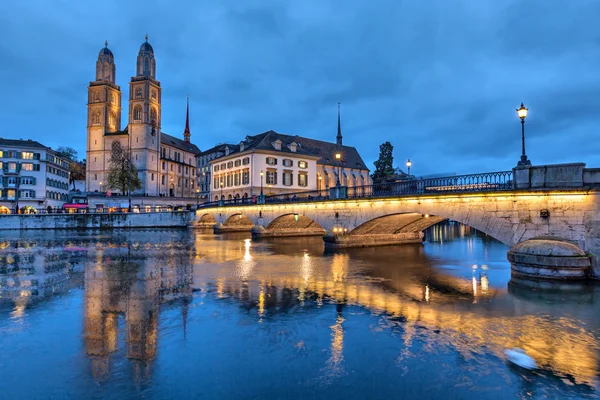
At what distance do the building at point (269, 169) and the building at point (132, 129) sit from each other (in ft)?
87.2

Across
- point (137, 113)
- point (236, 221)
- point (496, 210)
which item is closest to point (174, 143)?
point (137, 113)

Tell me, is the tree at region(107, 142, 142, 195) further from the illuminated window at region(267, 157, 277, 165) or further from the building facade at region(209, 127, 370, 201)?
the illuminated window at region(267, 157, 277, 165)

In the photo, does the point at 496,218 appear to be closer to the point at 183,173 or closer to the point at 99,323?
the point at 99,323

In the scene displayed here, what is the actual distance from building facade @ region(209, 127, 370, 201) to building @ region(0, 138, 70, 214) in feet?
120

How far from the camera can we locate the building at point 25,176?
78.8 metres

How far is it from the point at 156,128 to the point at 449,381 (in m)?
106

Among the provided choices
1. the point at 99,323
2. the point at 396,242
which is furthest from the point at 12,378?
the point at 396,242

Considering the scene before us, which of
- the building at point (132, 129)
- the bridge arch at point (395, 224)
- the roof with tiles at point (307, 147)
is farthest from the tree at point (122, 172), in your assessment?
the bridge arch at point (395, 224)

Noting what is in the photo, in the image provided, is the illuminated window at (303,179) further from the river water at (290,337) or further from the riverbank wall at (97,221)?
the river water at (290,337)

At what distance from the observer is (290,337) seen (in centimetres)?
917

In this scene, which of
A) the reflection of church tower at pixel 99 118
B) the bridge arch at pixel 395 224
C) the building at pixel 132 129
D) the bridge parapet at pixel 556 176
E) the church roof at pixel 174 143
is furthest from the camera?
the church roof at pixel 174 143

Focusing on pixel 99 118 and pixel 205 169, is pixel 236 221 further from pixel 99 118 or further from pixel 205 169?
pixel 99 118

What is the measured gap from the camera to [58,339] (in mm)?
8812

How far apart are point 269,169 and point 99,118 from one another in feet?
200
